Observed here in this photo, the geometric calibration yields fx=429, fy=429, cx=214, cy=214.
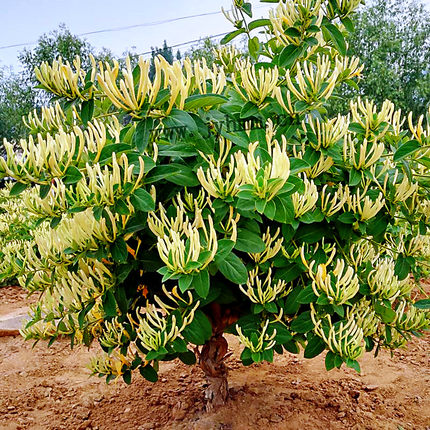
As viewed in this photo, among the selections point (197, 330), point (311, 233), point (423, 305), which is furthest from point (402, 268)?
point (197, 330)

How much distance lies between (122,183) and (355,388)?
1924 millimetres

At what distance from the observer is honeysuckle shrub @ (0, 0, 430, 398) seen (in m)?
1.14

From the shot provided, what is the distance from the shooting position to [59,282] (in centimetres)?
167

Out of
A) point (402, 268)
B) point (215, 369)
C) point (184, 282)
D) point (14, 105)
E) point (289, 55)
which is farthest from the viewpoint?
point (14, 105)

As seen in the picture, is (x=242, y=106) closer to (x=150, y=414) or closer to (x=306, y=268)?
(x=306, y=268)

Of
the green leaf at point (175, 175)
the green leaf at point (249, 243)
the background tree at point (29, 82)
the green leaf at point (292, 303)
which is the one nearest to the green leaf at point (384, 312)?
the green leaf at point (292, 303)

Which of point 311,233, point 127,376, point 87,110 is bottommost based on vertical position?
point 127,376

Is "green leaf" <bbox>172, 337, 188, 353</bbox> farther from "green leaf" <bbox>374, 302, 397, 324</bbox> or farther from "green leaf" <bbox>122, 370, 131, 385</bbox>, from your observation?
"green leaf" <bbox>374, 302, 397, 324</bbox>

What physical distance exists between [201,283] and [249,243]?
0.24m

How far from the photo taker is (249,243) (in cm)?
129

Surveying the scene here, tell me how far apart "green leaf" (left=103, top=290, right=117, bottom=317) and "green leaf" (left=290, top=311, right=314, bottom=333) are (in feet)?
2.04

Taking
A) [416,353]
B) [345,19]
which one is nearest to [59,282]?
[345,19]

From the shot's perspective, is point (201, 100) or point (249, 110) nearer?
point (201, 100)

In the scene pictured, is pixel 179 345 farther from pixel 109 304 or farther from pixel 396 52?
pixel 396 52
